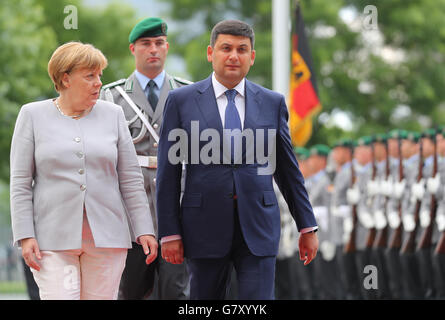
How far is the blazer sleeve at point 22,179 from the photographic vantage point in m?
4.99

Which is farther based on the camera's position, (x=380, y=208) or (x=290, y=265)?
(x=290, y=265)

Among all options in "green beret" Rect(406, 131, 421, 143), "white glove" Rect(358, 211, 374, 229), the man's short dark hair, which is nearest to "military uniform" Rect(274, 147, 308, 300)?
"white glove" Rect(358, 211, 374, 229)

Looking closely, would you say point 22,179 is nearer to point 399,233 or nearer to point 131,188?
point 131,188

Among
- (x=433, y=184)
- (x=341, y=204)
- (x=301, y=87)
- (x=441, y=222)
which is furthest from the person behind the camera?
(x=301, y=87)

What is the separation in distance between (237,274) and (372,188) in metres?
7.31

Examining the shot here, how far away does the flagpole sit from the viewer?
15352 mm

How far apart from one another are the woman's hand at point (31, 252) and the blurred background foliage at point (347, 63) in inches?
799

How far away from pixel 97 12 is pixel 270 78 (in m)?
8.17

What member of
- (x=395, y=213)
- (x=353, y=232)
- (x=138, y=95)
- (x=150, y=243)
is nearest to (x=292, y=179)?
(x=150, y=243)

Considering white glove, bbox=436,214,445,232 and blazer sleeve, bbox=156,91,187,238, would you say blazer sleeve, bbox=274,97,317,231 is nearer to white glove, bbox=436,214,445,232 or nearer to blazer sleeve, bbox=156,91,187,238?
blazer sleeve, bbox=156,91,187,238

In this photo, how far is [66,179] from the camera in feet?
16.7

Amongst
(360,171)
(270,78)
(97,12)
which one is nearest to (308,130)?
(360,171)

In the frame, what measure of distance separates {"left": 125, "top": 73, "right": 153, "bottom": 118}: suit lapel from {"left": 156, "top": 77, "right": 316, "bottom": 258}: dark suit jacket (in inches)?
50.0

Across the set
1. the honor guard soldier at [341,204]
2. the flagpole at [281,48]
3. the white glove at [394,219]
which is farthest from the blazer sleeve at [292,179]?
the flagpole at [281,48]
